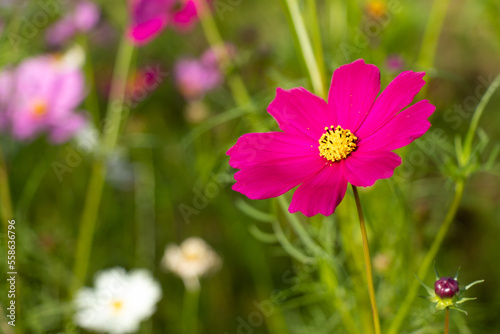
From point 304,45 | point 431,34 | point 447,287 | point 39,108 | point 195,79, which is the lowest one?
point 447,287

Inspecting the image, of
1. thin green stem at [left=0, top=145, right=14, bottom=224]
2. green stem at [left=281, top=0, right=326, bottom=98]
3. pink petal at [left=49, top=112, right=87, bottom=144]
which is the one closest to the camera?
green stem at [left=281, top=0, right=326, bottom=98]

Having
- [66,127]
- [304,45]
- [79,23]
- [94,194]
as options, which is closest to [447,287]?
[304,45]

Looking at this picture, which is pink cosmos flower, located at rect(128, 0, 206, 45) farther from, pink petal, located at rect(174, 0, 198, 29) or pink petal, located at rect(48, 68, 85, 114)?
pink petal, located at rect(48, 68, 85, 114)

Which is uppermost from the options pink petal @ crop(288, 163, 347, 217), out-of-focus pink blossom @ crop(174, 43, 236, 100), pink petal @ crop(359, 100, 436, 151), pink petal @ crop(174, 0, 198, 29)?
out-of-focus pink blossom @ crop(174, 43, 236, 100)

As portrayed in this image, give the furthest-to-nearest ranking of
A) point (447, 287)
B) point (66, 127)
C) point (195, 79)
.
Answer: point (195, 79), point (66, 127), point (447, 287)

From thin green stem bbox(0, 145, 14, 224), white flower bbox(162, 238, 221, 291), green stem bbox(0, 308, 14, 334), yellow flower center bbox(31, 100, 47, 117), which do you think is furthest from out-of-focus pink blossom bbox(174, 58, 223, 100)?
green stem bbox(0, 308, 14, 334)

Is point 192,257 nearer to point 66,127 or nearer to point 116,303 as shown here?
point 116,303

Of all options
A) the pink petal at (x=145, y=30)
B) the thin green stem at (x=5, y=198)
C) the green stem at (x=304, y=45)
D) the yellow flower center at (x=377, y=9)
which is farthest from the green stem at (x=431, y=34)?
the thin green stem at (x=5, y=198)

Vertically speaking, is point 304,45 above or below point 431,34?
below
